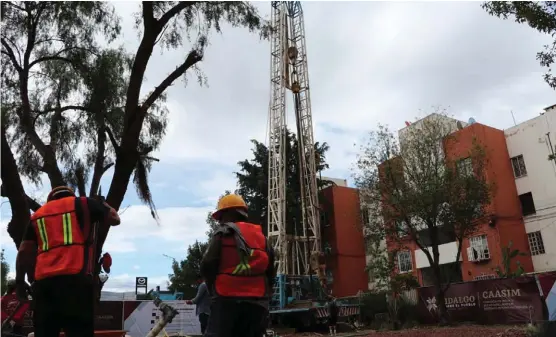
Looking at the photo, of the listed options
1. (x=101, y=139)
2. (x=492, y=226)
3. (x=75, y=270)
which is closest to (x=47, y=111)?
(x=101, y=139)

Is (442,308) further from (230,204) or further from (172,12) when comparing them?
(230,204)

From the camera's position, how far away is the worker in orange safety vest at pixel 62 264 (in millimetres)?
3564

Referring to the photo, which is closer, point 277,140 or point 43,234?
point 43,234

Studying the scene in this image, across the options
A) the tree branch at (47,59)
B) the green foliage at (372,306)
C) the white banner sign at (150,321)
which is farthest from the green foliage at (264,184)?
the tree branch at (47,59)

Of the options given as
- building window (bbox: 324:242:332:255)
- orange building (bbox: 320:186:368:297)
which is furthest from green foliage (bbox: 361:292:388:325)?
building window (bbox: 324:242:332:255)

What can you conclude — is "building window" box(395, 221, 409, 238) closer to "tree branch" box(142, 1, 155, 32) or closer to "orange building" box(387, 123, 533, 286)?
"orange building" box(387, 123, 533, 286)

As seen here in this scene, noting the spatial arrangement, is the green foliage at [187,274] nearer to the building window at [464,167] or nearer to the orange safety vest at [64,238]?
the building window at [464,167]

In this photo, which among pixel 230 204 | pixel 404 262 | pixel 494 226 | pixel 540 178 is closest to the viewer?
pixel 230 204

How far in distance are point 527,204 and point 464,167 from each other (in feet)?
33.6

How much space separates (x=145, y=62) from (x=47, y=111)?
4.00m

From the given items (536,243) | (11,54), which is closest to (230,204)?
(11,54)

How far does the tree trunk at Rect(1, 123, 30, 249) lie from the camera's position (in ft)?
26.7

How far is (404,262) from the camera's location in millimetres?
32594

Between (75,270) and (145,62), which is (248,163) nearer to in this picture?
(145,62)
